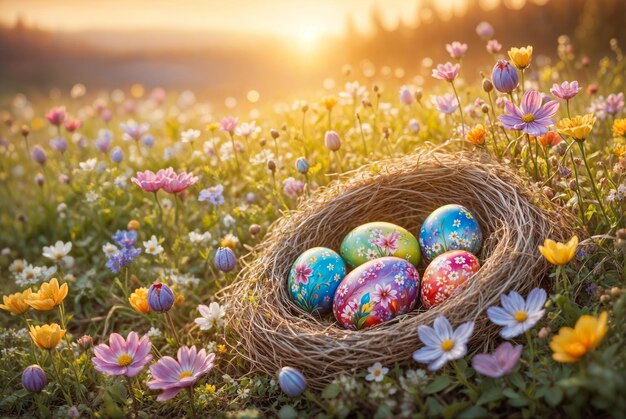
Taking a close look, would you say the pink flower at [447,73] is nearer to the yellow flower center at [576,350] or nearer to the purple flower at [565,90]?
the purple flower at [565,90]

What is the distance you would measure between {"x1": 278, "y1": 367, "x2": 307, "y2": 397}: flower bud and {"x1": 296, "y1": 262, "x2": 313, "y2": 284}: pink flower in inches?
21.2

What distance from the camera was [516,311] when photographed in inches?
78.5

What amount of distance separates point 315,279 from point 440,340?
739mm

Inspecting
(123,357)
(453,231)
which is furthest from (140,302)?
(453,231)

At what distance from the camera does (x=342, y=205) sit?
290cm

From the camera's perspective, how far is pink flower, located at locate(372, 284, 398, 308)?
244 cm

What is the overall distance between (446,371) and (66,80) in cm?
1219

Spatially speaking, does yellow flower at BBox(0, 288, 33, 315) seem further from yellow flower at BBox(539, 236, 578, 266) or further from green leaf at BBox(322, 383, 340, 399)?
yellow flower at BBox(539, 236, 578, 266)

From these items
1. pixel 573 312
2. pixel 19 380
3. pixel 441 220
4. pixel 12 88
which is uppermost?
pixel 12 88

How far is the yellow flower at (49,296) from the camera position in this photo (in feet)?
7.73

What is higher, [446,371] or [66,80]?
[66,80]

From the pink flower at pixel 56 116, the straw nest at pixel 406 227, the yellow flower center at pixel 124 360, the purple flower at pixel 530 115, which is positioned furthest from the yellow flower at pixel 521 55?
the pink flower at pixel 56 116

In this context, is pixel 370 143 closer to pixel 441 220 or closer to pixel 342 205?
pixel 342 205

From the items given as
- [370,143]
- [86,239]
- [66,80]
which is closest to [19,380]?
[86,239]
